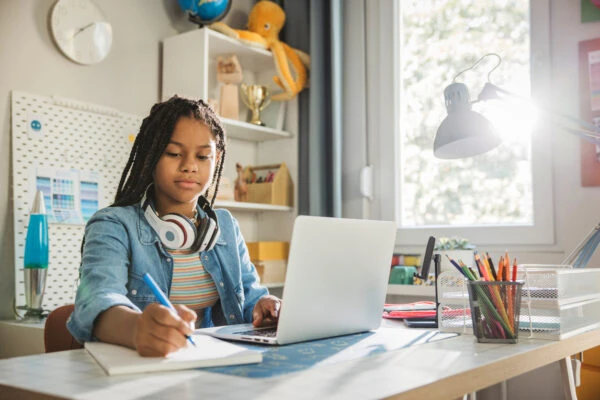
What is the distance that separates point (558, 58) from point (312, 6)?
107 centimetres

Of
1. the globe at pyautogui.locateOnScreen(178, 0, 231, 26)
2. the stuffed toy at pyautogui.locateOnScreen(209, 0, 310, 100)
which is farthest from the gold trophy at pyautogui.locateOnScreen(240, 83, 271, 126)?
the globe at pyautogui.locateOnScreen(178, 0, 231, 26)

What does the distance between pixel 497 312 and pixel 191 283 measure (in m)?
0.60

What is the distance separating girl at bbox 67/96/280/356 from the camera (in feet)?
3.98

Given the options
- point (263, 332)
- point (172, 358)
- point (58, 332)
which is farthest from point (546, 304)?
point (58, 332)

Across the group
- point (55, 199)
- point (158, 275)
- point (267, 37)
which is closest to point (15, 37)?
point (55, 199)

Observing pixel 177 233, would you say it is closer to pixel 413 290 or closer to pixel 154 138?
pixel 154 138

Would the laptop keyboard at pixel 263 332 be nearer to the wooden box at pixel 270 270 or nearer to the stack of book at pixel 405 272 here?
the stack of book at pixel 405 272

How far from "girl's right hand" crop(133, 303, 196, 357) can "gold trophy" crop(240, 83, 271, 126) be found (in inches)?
83.2

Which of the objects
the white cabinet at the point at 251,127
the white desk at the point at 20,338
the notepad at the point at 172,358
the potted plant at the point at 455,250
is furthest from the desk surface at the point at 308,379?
the white cabinet at the point at 251,127

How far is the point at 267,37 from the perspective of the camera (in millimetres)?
2887

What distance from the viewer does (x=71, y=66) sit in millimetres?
2346

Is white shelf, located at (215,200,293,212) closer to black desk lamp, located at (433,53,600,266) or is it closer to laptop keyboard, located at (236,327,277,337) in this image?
black desk lamp, located at (433,53,600,266)

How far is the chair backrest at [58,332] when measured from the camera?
1254 millimetres

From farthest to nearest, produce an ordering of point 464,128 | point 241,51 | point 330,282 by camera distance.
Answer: point 241,51 → point 464,128 → point 330,282
